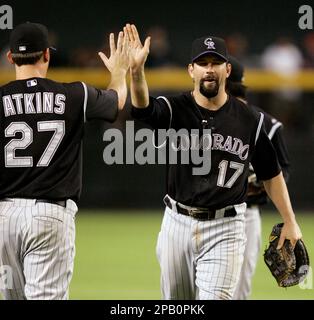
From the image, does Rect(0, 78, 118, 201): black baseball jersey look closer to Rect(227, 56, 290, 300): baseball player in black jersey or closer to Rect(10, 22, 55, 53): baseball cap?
Rect(10, 22, 55, 53): baseball cap

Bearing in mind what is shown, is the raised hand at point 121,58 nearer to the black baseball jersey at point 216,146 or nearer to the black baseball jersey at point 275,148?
the black baseball jersey at point 216,146

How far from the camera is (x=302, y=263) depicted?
19.2ft

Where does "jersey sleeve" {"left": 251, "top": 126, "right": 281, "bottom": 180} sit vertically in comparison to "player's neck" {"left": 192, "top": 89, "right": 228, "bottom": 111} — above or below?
below

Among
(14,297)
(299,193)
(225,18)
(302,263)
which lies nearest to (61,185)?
(14,297)

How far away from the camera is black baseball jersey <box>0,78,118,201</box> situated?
4.94 m

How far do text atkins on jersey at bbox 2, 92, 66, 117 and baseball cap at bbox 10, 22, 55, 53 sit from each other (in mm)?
264

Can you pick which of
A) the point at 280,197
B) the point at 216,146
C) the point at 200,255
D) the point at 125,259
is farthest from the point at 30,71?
the point at 125,259

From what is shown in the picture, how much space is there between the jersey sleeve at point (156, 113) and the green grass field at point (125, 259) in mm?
2005

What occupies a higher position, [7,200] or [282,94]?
[282,94]

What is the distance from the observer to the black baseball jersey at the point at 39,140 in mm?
4941

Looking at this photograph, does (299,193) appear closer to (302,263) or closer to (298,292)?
(298,292)

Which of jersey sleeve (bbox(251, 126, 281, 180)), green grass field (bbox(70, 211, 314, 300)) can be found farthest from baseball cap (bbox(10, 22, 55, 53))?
green grass field (bbox(70, 211, 314, 300))

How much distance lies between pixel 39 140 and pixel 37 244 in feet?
1.87
